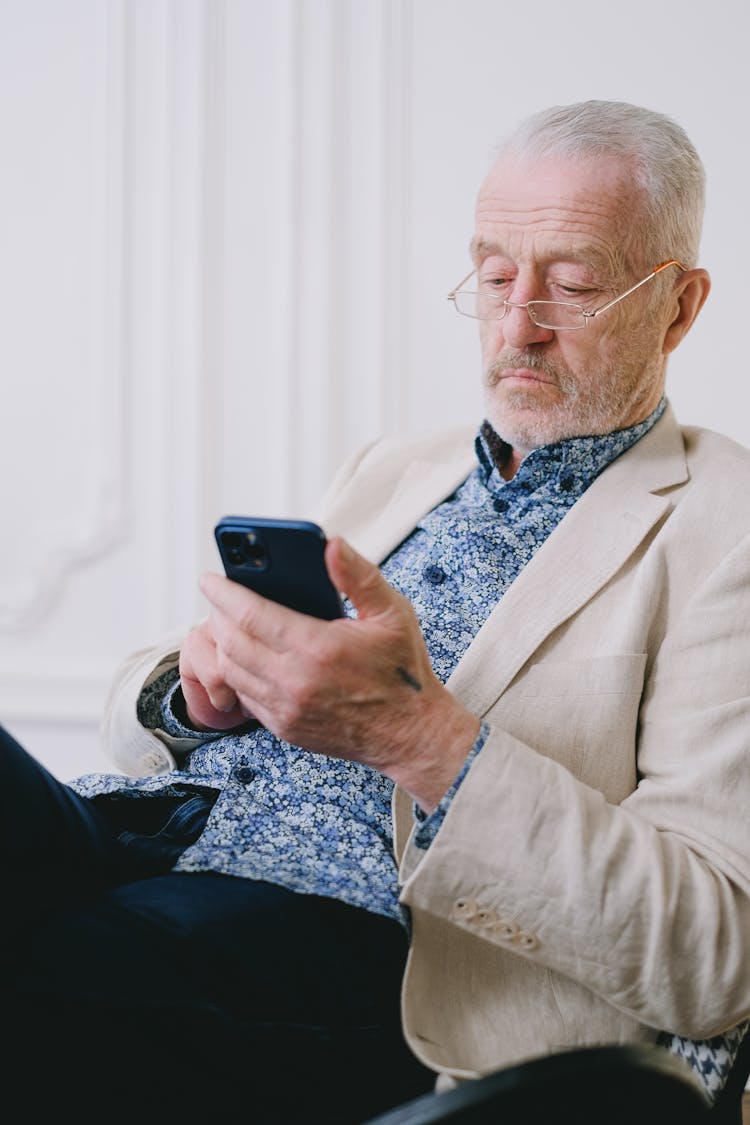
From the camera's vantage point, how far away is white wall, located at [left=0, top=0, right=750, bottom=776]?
2219 mm

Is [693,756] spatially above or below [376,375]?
below

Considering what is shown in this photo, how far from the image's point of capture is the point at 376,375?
2312 millimetres

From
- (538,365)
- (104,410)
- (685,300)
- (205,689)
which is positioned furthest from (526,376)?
(104,410)

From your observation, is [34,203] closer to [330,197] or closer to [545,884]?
[330,197]

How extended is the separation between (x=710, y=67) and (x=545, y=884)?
1.72 meters

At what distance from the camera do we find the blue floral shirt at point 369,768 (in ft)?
3.68

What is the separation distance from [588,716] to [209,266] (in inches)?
62.4

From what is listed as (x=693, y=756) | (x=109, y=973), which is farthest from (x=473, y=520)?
(x=109, y=973)

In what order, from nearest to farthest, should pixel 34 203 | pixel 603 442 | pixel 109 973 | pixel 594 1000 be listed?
1. pixel 109 973
2. pixel 594 1000
3. pixel 603 442
4. pixel 34 203

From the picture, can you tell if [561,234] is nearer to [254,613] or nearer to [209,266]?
[254,613]

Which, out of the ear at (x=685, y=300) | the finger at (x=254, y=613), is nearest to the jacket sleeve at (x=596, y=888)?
the finger at (x=254, y=613)

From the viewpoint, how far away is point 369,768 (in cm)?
124

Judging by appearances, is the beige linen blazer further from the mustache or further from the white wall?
the white wall

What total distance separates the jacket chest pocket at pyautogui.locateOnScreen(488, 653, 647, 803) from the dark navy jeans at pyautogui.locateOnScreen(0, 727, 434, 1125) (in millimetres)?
259
